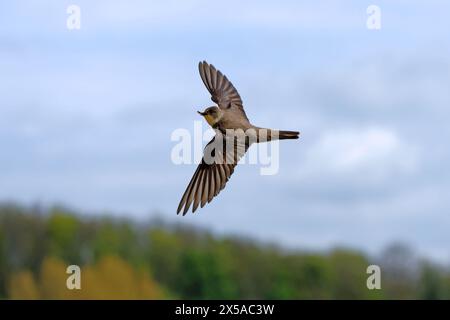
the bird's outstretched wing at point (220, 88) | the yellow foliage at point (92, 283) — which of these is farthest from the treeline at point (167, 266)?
the bird's outstretched wing at point (220, 88)

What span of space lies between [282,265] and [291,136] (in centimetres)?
12673

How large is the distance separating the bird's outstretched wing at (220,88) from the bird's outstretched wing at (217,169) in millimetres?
1630

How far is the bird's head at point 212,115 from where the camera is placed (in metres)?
14.6

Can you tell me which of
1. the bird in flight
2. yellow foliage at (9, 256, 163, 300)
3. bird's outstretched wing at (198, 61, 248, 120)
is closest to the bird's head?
the bird in flight

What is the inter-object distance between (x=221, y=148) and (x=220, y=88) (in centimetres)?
203

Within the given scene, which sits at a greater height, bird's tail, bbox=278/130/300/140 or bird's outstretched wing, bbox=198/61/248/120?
bird's outstretched wing, bbox=198/61/248/120

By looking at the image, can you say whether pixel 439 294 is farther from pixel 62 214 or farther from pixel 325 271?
pixel 62 214

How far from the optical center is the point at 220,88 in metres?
16.5

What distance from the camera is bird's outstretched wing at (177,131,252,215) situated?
13938 mm

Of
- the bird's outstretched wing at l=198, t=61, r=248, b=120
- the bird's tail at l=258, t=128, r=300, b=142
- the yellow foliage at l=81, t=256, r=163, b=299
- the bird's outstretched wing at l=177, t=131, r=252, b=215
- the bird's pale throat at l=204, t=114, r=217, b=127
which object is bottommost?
the yellow foliage at l=81, t=256, r=163, b=299

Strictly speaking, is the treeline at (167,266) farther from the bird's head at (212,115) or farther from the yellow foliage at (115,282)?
the bird's head at (212,115)

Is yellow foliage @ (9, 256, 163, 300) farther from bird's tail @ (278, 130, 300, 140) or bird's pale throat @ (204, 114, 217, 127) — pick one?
bird's tail @ (278, 130, 300, 140)

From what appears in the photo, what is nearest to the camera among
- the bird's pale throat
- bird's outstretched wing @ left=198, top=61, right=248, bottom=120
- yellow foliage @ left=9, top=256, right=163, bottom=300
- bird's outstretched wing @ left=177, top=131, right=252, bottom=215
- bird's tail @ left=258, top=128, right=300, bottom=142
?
bird's tail @ left=258, top=128, right=300, bottom=142
